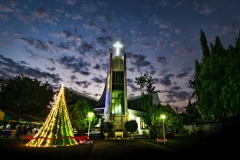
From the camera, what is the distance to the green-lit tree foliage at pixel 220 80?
14.0 metres

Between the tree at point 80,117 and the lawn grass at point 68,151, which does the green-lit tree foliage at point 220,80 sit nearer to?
the lawn grass at point 68,151

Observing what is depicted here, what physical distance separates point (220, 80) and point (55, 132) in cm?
1626

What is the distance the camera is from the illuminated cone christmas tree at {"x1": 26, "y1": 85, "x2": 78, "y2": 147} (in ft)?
45.2

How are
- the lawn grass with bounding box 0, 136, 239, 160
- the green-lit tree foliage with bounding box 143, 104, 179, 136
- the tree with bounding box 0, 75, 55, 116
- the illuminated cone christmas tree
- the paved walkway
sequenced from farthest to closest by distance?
the tree with bounding box 0, 75, 55, 116
the green-lit tree foliage with bounding box 143, 104, 179, 136
the illuminated cone christmas tree
the paved walkway
the lawn grass with bounding box 0, 136, 239, 160

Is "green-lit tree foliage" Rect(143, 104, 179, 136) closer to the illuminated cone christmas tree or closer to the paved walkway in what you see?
the paved walkway

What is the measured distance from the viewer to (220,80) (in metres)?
16.3

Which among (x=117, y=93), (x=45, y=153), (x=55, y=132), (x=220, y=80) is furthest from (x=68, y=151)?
(x=117, y=93)

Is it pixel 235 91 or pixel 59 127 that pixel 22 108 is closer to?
pixel 59 127

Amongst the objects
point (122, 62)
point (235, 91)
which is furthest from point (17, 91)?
point (235, 91)

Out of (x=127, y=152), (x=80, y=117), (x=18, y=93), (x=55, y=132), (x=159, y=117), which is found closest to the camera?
(x=127, y=152)

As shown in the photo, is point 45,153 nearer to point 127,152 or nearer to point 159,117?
point 127,152

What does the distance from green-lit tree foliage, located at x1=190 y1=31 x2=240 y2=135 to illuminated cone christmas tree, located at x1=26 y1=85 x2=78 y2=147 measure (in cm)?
1462

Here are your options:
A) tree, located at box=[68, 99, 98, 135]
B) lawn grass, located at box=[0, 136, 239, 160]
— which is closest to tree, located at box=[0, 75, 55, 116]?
tree, located at box=[68, 99, 98, 135]

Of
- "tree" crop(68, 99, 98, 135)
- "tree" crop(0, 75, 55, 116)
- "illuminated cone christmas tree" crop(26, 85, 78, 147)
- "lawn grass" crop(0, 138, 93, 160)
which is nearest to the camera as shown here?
"lawn grass" crop(0, 138, 93, 160)
